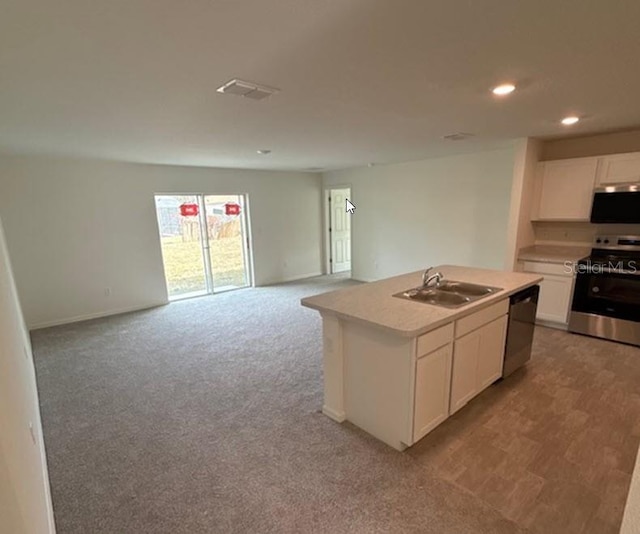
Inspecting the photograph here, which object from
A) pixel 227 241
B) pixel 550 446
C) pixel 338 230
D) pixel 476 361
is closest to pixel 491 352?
pixel 476 361

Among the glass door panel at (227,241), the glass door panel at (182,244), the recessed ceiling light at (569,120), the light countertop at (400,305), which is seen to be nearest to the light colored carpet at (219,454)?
the light countertop at (400,305)

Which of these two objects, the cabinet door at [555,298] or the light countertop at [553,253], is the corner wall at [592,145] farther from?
the cabinet door at [555,298]

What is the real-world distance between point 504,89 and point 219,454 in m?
3.09

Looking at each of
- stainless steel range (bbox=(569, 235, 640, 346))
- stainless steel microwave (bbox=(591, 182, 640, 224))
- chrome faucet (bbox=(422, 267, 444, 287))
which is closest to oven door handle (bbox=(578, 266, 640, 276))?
stainless steel range (bbox=(569, 235, 640, 346))

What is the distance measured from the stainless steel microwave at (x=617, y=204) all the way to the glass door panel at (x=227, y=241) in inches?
214

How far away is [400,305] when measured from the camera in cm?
235

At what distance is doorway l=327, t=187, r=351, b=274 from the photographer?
7.64 m

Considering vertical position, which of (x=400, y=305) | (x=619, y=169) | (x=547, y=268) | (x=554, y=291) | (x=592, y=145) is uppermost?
(x=592, y=145)

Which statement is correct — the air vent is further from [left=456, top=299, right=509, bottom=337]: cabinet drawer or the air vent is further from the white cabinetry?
[left=456, top=299, right=509, bottom=337]: cabinet drawer

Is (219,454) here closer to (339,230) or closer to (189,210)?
(189,210)

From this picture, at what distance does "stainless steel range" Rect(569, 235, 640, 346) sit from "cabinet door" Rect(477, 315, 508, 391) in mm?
1775

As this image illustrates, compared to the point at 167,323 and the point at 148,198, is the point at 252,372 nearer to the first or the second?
the point at 167,323

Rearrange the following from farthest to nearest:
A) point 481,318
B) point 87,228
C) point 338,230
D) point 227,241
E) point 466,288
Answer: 1. point 338,230
2. point 227,241
3. point 87,228
4. point 466,288
5. point 481,318

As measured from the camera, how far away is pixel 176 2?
122cm
